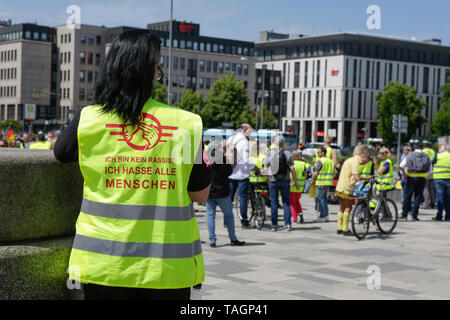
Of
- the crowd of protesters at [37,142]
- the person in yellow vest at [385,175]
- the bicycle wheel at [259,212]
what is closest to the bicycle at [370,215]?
the person in yellow vest at [385,175]

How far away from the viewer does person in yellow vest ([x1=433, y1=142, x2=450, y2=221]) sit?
17422 mm

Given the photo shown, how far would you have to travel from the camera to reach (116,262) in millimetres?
2834

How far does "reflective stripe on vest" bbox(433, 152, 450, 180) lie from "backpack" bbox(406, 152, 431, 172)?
26 cm

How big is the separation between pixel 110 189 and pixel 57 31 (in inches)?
4458

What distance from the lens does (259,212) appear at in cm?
1473

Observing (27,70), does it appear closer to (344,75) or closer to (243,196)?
(344,75)

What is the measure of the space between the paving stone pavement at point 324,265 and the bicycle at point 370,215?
0.66ft

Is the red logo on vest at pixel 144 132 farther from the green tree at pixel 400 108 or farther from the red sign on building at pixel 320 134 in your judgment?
the red sign on building at pixel 320 134

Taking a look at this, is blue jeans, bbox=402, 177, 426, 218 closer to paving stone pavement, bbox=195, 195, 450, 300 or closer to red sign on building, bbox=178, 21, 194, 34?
paving stone pavement, bbox=195, 195, 450, 300

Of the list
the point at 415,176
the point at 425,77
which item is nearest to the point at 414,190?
the point at 415,176

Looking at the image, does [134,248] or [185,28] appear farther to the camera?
[185,28]

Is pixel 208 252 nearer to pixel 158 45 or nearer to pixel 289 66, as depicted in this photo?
pixel 158 45

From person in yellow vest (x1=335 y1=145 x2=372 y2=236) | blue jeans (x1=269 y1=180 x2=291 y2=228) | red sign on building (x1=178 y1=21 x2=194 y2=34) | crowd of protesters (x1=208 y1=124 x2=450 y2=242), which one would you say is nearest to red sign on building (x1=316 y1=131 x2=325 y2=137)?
red sign on building (x1=178 y1=21 x2=194 y2=34)

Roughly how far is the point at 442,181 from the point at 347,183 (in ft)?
17.2
